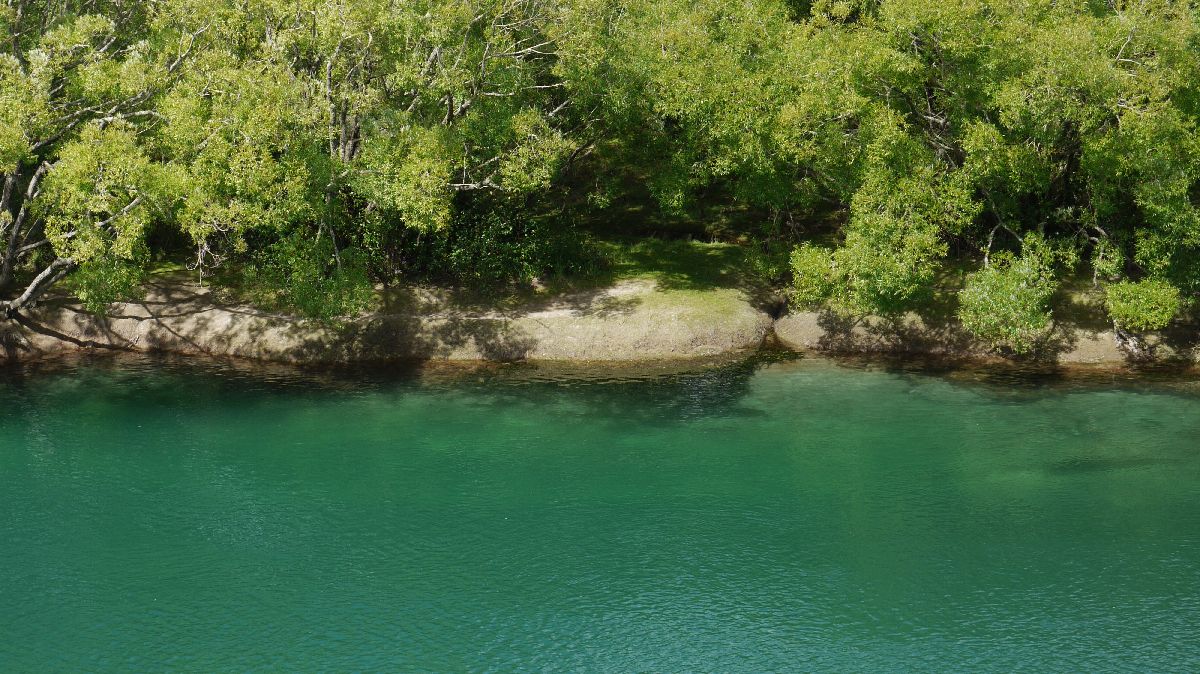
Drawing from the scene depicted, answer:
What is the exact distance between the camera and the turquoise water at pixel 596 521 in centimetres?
2081

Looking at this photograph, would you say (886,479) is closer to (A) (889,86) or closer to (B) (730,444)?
(B) (730,444)

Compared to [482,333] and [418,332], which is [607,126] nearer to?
[482,333]

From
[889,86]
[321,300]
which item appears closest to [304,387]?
[321,300]

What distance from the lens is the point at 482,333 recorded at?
38.4m

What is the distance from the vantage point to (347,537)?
25.3 meters

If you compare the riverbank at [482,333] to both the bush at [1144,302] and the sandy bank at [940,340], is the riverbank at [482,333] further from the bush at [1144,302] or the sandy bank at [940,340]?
the bush at [1144,302]

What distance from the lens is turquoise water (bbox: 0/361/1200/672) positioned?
2081 cm

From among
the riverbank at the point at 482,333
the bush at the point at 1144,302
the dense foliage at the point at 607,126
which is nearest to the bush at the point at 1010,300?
the dense foliage at the point at 607,126

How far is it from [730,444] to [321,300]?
13420mm

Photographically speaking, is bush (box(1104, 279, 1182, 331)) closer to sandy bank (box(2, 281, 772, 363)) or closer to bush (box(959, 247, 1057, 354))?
bush (box(959, 247, 1057, 354))

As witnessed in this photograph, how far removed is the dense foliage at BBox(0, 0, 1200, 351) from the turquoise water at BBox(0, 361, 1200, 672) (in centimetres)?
380

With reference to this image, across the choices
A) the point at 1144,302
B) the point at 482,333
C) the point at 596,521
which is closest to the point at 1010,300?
the point at 1144,302

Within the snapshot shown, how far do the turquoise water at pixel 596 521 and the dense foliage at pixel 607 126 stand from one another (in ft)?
12.5

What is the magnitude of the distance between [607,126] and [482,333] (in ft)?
28.3
